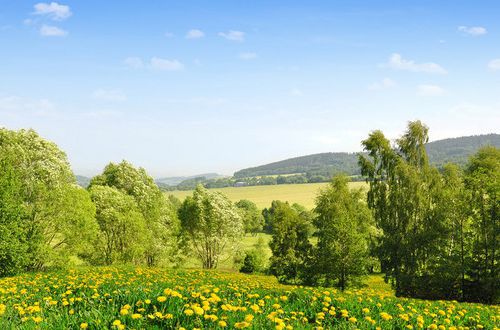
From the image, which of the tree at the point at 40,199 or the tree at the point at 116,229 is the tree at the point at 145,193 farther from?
the tree at the point at 40,199

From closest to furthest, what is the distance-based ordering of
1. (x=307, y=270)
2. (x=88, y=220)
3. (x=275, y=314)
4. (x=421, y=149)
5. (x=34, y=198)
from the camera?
(x=275, y=314), (x=34, y=198), (x=88, y=220), (x=421, y=149), (x=307, y=270)

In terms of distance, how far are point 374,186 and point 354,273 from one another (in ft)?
31.2

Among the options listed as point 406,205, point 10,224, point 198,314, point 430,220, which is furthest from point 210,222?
point 198,314

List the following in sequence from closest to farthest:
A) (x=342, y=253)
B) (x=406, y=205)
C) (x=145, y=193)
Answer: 1. (x=406, y=205)
2. (x=342, y=253)
3. (x=145, y=193)

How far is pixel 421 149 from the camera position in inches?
A: 1479

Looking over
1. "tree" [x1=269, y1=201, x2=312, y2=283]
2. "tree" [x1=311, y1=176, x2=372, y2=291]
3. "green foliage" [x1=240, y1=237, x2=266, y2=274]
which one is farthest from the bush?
"tree" [x1=311, y1=176, x2=372, y2=291]

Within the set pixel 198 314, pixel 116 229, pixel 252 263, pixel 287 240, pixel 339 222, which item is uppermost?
pixel 198 314

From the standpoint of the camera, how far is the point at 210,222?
177 feet

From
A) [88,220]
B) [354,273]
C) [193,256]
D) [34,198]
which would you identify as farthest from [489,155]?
[34,198]

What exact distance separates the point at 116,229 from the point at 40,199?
1464 centimetres

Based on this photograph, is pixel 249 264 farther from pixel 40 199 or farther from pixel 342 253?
pixel 40 199

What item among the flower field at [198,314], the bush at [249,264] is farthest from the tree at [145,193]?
the flower field at [198,314]

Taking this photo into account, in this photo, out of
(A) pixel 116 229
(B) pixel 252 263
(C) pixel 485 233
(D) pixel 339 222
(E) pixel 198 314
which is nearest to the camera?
(E) pixel 198 314

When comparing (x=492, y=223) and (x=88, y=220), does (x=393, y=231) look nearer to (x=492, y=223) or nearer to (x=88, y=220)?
(x=492, y=223)
